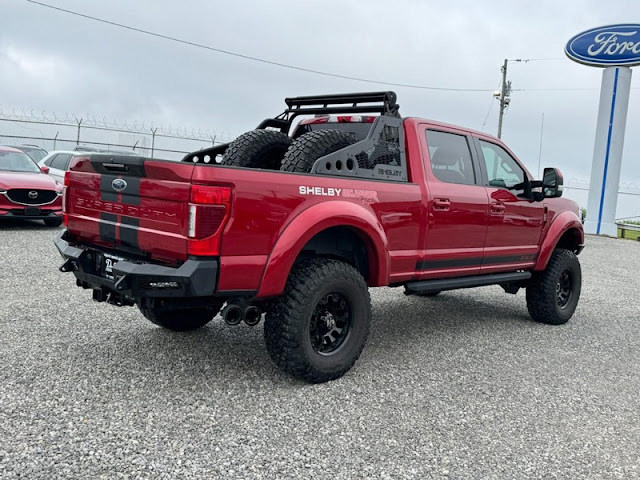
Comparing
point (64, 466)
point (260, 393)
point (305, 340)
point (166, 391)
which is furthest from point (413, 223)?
point (64, 466)

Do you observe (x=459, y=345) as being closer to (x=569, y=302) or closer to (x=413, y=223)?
(x=413, y=223)

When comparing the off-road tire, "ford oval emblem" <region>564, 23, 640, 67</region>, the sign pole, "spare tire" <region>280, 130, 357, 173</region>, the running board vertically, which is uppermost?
"ford oval emblem" <region>564, 23, 640, 67</region>

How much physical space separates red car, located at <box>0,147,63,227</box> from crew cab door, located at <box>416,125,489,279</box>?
316 inches

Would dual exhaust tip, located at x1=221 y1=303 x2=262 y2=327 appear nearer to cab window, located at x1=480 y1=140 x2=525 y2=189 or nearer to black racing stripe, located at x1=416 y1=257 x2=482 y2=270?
black racing stripe, located at x1=416 y1=257 x2=482 y2=270

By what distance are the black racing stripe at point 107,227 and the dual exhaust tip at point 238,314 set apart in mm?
901

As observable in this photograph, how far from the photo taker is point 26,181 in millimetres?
Result: 10367

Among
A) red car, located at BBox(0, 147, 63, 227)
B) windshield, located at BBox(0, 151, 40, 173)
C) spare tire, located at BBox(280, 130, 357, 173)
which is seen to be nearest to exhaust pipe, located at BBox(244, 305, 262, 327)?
spare tire, located at BBox(280, 130, 357, 173)

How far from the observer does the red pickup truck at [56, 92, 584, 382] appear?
3.29 m

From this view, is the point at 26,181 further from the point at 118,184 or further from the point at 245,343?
the point at 118,184

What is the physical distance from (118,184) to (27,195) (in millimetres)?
7819

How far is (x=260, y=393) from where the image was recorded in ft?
12.0

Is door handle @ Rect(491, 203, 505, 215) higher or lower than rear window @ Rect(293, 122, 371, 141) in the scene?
lower

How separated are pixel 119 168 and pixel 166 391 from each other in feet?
4.69

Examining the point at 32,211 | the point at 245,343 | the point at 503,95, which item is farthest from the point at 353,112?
the point at 503,95
